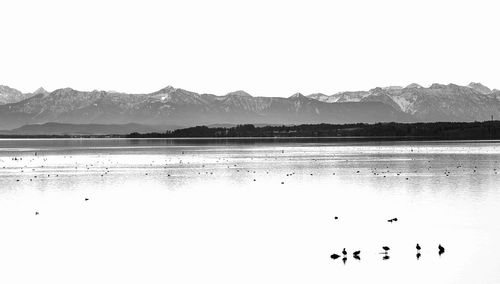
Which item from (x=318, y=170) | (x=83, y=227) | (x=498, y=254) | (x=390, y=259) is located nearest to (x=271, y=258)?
(x=390, y=259)

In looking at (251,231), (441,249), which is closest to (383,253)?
(441,249)

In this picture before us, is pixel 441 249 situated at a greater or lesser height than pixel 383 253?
greater

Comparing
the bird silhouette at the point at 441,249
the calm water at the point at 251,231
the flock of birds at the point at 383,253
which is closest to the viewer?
the calm water at the point at 251,231

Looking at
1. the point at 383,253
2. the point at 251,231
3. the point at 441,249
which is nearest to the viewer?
the point at 441,249

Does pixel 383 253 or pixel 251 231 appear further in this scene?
pixel 251 231

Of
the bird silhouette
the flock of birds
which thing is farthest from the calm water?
the bird silhouette

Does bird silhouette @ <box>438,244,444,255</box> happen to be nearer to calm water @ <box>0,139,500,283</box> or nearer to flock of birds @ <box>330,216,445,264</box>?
flock of birds @ <box>330,216,445,264</box>

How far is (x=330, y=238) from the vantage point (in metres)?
27.2

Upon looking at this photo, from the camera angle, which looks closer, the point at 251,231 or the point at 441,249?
the point at 441,249

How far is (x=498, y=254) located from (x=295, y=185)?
→ 87.3 feet

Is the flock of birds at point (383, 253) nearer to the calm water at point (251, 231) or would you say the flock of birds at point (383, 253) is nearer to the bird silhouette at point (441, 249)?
the bird silhouette at point (441, 249)

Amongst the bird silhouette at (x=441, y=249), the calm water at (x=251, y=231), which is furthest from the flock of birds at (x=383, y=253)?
the calm water at (x=251, y=231)

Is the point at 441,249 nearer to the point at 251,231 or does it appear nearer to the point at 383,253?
the point at 383,253

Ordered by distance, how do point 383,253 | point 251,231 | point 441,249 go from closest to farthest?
point 441,249 < point 383,253 < point 251,231
